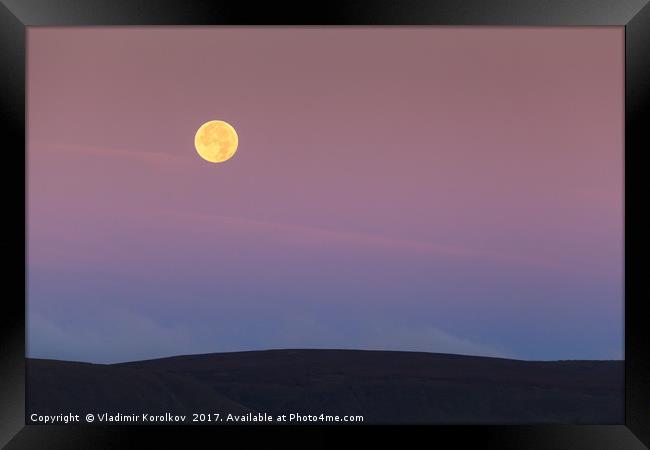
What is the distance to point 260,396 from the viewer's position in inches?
136

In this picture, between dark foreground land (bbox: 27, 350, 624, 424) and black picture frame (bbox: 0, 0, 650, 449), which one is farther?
dark foreground land (bbox: 27, 350, 624, 424)

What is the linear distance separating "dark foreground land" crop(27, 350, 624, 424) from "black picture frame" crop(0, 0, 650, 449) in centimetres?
11

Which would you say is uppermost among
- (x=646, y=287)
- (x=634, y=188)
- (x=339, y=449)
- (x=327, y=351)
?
(x=634, y=188)

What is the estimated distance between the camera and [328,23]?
3074 mm

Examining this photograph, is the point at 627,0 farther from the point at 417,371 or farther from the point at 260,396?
the point at 260,396

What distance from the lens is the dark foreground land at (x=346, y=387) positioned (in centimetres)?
320

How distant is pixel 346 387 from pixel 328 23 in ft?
7.09

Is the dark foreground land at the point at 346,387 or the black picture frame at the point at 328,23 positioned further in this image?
the dark foreground land at the point at 346,387

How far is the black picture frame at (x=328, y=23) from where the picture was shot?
3.05 m

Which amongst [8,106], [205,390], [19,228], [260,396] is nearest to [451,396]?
[260,396]

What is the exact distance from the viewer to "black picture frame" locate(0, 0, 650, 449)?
3051 mm

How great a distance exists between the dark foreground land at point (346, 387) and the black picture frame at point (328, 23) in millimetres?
107

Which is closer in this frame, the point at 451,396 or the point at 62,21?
the point at 62,21

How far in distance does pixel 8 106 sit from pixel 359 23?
6.53 ft
